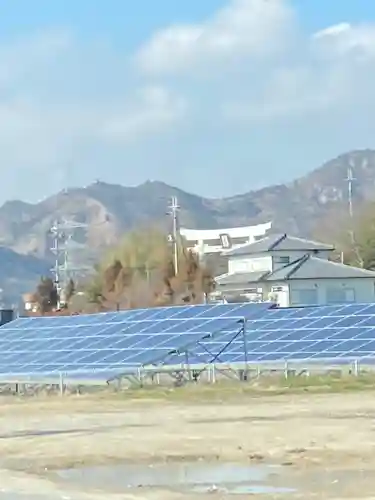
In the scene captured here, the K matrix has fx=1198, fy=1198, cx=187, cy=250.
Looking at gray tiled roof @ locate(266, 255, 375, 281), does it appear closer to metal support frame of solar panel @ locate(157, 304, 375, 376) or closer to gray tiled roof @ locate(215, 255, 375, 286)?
gray tiled roof @ locate(215, 255, 375, 286)

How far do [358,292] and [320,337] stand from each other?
36434 millimetres

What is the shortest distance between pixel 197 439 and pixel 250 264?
71.5m

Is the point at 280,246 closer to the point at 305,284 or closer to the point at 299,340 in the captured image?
the point at 305,284

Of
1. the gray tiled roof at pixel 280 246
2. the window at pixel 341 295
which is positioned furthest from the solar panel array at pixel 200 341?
the gray tiled roof at pixel 280 246

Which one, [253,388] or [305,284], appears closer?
[253,388]

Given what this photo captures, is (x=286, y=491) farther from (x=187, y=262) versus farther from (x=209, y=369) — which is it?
(x=187, y=262)

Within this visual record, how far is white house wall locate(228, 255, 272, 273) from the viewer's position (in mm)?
89562

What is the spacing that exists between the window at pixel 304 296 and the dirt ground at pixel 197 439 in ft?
144

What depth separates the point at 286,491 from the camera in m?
13.8

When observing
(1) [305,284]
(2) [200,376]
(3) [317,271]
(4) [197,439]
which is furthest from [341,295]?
(4) [197,439]

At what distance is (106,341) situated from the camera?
42312mm

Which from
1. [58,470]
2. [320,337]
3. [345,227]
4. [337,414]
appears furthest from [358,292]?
[58,470]

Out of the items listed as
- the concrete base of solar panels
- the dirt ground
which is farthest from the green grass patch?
the dirt ground

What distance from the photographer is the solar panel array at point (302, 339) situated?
3731 cm
